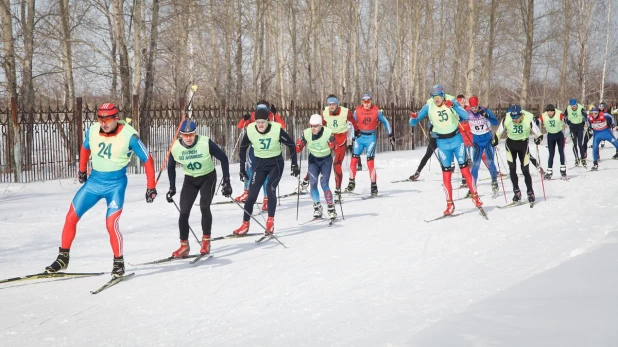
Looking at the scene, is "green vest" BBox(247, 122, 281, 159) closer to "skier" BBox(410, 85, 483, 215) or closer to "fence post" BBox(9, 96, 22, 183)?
"skier" BBox(410, 85, 483, 215)

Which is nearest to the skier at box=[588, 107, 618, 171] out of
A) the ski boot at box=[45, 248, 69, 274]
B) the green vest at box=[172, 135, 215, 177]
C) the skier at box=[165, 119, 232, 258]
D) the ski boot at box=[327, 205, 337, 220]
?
the ski boot at box=[327, 205, 337, 220]

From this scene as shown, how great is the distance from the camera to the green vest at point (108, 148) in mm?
7188

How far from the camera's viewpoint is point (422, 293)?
600 cm

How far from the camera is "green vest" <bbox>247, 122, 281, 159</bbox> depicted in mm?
9883

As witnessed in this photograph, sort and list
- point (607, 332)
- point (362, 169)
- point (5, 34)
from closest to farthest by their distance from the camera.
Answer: point (607, 332)
point (5, 34)
point (362, 169)

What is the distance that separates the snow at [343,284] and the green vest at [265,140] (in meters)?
1.31

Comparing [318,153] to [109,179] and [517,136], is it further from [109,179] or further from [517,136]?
[109,179]

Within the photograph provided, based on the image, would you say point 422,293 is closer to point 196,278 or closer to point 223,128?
point 196,278

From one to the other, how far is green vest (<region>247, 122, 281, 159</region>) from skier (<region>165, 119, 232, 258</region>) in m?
1.48

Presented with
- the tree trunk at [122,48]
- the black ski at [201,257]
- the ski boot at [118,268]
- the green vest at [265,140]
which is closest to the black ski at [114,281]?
the ski boot at [118,268]

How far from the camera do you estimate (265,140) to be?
991 cm

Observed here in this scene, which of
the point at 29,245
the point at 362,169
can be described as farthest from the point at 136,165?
the point at 29,245

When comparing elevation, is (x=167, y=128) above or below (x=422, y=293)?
above

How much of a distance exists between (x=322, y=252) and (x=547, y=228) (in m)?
3.45
